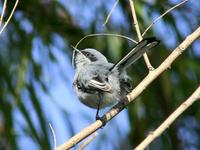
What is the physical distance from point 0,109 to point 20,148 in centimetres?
15

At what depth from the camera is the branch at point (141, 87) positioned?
1535 mm

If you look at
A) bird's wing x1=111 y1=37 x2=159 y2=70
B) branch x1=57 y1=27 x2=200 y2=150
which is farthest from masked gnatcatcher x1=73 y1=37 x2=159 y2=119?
branch x1=57 y1=27 x2=200 y2=150

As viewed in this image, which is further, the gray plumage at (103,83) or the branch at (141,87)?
the gray plumage at (103,83)

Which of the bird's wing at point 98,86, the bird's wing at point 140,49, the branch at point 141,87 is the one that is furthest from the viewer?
the bird's wing at point 98,86

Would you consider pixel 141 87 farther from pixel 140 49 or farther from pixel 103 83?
pixel 103 83

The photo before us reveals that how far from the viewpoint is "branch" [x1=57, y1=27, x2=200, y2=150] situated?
1.53 m

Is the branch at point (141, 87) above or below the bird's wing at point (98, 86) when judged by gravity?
above

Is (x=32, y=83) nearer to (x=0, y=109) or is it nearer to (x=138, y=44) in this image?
(x=0, y=109)

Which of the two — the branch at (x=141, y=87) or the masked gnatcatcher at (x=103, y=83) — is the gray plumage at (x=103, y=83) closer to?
the masked gnatcatcher at (x=103, y=83)

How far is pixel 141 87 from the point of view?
5.42 ft

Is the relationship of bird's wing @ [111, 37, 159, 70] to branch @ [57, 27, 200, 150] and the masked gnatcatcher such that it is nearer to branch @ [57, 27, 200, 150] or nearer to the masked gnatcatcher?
the masked gnatcatcher

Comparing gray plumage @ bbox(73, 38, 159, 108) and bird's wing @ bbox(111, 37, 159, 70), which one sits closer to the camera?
bird's wing @ bbox(111, 37, 159, 70)

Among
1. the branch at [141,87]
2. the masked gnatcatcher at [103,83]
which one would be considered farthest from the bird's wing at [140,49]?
the branch at [141,87]

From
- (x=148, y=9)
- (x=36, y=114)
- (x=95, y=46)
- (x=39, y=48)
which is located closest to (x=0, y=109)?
(x=36, y=114)
